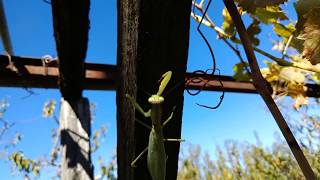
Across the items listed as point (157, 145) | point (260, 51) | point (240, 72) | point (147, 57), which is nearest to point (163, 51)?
point (147, 57)

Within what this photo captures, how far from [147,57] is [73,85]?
5.67 ft

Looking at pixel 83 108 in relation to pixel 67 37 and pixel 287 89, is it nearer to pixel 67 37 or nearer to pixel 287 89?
pixel 67 37

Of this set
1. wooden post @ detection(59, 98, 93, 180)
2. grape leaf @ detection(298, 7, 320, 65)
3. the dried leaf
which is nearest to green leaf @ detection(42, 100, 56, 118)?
wooden post @ detection(59, 98, 93, 180)

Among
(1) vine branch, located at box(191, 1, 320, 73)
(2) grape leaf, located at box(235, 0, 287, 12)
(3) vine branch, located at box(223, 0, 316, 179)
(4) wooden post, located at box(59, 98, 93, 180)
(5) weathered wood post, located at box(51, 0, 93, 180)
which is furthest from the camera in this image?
(4) wooden post, located at box(59, 98, 93, 180)

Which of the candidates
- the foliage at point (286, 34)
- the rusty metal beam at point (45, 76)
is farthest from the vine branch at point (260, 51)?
the rusty metal beam at point (45, 76)

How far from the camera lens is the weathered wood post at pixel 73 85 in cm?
162

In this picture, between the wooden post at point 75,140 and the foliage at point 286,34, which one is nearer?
the foliage at point 286,34

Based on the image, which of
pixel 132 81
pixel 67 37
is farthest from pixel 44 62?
pixel 132 81

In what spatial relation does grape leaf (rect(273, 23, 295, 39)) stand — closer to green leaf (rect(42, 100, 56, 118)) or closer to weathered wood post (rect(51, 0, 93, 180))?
weathered wood post (rect(51, 0, 93, 180))

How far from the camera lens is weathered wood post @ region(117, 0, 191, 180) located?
68 cm

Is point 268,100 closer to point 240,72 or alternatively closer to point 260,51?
point 260,51

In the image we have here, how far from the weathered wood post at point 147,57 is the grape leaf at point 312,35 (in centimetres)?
21

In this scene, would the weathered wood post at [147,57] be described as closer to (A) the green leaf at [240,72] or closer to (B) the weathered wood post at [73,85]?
(A) the green leaf at [240,72]

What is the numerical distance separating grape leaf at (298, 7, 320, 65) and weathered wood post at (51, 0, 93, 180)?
41.5 inches
